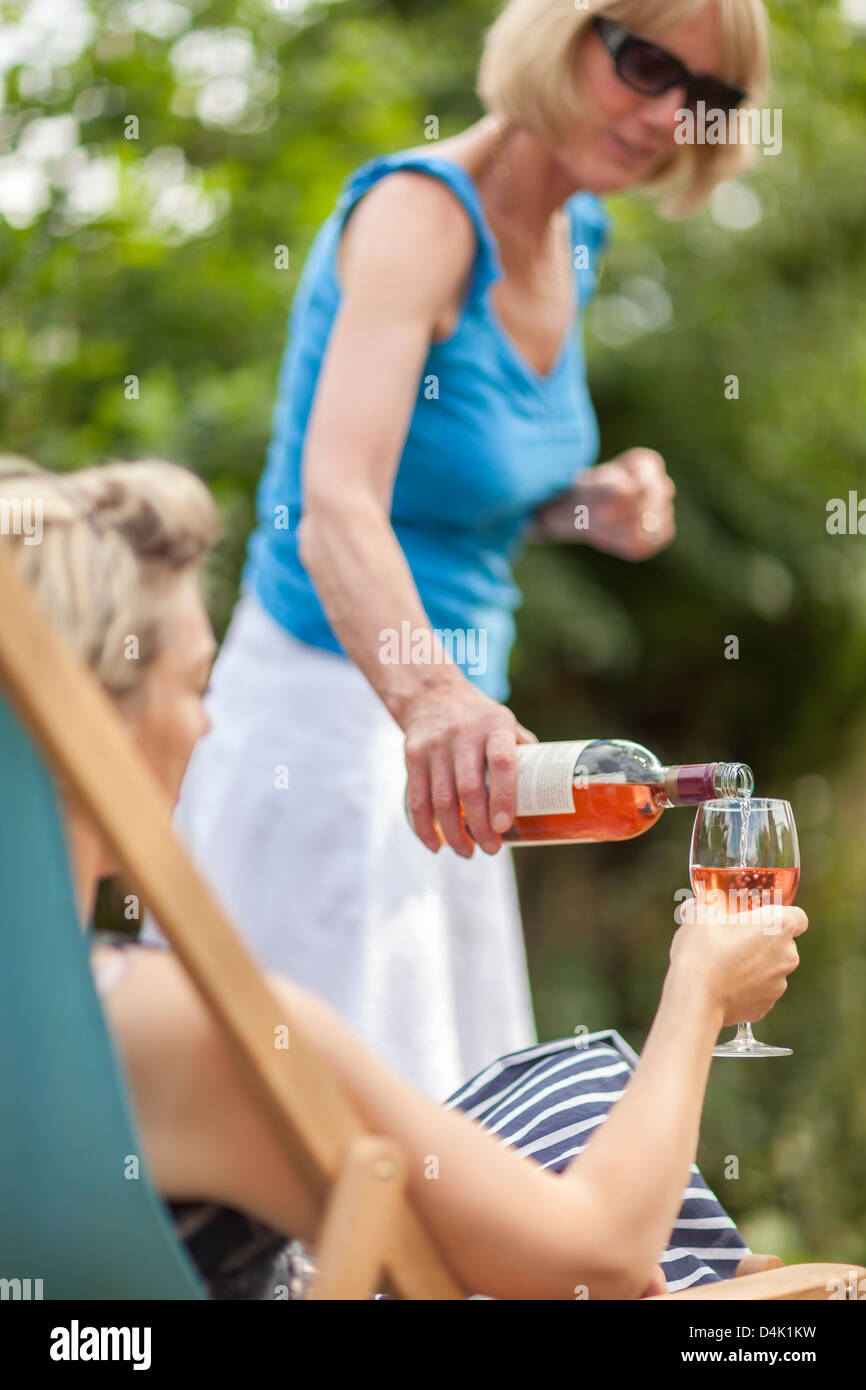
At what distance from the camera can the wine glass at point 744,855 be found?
5.22ft

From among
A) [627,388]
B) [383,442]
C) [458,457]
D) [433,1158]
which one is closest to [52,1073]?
[433,1158]

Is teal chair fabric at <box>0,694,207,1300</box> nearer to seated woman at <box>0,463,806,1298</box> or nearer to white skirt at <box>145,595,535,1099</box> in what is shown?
seated woman at <box>0,463,806,1298</box>

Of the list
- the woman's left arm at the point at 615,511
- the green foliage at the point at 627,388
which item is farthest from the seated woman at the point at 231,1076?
the green foliage at the point at 627,388

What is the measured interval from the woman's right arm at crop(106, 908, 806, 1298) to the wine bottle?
408 mm

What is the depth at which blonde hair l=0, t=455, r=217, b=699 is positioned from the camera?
118 cm

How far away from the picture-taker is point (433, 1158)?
1.19 m

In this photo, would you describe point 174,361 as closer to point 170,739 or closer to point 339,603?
point 339,603

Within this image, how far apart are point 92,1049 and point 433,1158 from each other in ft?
0.95

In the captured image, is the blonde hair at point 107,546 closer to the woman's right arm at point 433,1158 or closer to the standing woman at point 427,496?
the woman's right arm at point 433,1158

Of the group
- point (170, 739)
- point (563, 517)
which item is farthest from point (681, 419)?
point (170, 739)

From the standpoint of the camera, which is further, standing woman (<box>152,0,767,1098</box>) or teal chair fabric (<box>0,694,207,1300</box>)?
standing woman (<box>152,0,767,1098</box>)

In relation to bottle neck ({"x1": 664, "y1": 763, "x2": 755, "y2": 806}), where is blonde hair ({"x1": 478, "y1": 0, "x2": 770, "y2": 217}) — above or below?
above

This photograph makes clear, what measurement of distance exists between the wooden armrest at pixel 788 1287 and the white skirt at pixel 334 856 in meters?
1.10

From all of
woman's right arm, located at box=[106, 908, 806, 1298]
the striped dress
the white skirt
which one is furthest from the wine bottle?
the white skirt
